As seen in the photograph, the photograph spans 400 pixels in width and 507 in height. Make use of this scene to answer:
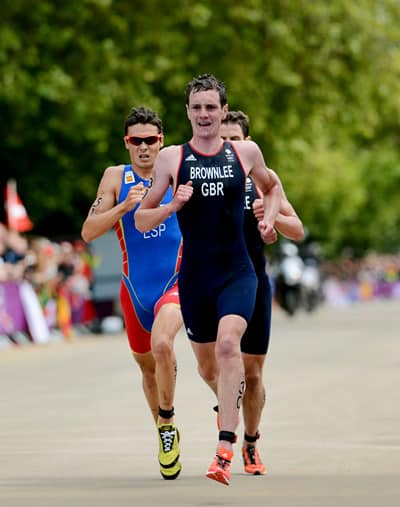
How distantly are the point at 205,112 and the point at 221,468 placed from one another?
184 cm

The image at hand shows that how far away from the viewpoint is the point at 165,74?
35.0 metres

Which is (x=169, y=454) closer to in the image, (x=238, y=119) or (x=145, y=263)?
(x=145, y=263)

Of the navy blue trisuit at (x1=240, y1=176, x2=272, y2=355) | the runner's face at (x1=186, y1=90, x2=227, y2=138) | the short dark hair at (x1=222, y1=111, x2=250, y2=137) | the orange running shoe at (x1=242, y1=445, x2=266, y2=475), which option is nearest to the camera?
the runner's face at (x1=186, y1=90, x2=227, y2=138)

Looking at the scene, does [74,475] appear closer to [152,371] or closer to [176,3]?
[152,371]

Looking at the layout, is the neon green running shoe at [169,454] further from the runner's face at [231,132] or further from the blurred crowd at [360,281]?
the blurred crowd at [360,281]

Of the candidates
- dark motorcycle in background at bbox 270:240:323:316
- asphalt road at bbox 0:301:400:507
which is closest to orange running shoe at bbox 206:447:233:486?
asphalt road at bbox 0:301:400:507

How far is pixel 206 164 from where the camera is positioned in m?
9.19

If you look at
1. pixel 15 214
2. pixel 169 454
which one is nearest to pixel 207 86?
pixel 169 454

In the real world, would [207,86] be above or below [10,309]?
above

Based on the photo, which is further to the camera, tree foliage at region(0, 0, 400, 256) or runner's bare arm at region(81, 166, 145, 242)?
tree foliage at region(0, 0, 400, 256)

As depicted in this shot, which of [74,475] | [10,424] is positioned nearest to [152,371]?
[74,475]

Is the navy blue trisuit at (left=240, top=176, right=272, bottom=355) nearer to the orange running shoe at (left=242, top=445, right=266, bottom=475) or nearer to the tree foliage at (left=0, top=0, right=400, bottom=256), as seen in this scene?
the orange running shoe at (left=242, top=445, right=266, bottom=475)

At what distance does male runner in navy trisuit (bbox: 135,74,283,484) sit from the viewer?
910 centimetres

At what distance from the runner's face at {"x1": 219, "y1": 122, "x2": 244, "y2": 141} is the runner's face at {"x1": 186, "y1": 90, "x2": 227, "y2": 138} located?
846 mm
